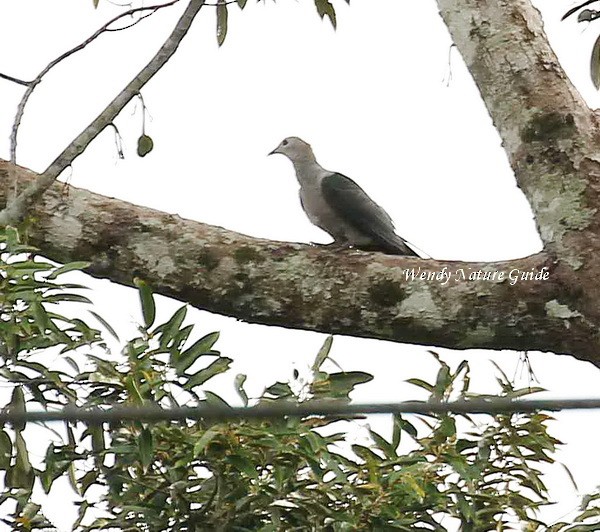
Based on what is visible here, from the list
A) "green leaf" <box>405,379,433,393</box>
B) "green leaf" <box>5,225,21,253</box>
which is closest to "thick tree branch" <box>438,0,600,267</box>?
"green leaf" <box>405,379,433,393</box>

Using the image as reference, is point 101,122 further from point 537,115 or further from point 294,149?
point 294,149

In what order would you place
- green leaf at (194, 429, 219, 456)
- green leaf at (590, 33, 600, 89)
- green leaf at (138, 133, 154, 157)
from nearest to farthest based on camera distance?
green leaf at (194, 429, 219, 456) < green leaf at (138, 133, 154, 157) < green leaf at (590, 33, 600, 89)

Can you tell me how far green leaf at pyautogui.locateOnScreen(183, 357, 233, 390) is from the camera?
254 centimetres

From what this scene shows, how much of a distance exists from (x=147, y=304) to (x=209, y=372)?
0.22 meters

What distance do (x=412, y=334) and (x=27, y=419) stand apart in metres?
1.64

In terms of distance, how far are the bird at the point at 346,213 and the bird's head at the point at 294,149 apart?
0.69 feet

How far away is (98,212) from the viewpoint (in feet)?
9.91

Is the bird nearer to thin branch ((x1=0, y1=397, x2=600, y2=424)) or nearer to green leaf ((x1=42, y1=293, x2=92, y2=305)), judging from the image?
green leaf ((x1=42, y1=293, x2=92, y2=305))

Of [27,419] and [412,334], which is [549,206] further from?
[27,419]

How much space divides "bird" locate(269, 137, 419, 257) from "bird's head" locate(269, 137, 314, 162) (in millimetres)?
210

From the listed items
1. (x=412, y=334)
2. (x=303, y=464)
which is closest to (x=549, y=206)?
(x=412, y=334)

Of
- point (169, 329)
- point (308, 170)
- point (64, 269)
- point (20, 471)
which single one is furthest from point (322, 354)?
point (308, 170)

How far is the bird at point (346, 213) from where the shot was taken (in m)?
4.01

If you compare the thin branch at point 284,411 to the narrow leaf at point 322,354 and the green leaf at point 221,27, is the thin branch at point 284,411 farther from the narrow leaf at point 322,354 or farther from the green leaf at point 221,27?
the green leaf at point 221,27
